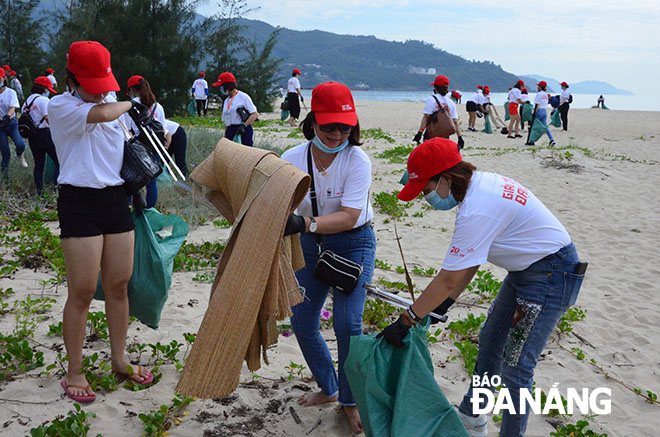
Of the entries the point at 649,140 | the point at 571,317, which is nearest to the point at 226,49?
the point at 649,140

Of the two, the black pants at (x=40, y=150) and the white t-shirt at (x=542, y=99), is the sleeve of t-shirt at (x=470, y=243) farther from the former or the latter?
the white t-shirt at (x=542, y=99)

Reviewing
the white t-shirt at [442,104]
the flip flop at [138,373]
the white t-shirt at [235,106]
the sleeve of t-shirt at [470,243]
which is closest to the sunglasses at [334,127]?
the sleeve of t-shirt at [470,243]

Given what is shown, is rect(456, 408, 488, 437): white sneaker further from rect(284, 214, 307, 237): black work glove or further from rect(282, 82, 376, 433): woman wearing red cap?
rect(284, 214, 307, 237): black work glove

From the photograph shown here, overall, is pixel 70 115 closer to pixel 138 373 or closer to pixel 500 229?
pixel 138 373

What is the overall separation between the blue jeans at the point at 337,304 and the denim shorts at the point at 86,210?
1.06m

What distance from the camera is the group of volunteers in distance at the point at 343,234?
2.54 metres

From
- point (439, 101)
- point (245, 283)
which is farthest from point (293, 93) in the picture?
point (245, 283)

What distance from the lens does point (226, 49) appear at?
25.9 m

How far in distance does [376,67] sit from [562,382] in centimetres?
13417

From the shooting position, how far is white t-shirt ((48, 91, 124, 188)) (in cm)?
279

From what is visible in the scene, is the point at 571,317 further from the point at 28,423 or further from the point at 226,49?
the point at 226,49

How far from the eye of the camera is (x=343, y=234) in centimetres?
293

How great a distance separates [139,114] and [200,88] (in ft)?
58.6

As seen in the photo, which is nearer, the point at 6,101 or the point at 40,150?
the point at 40,150
